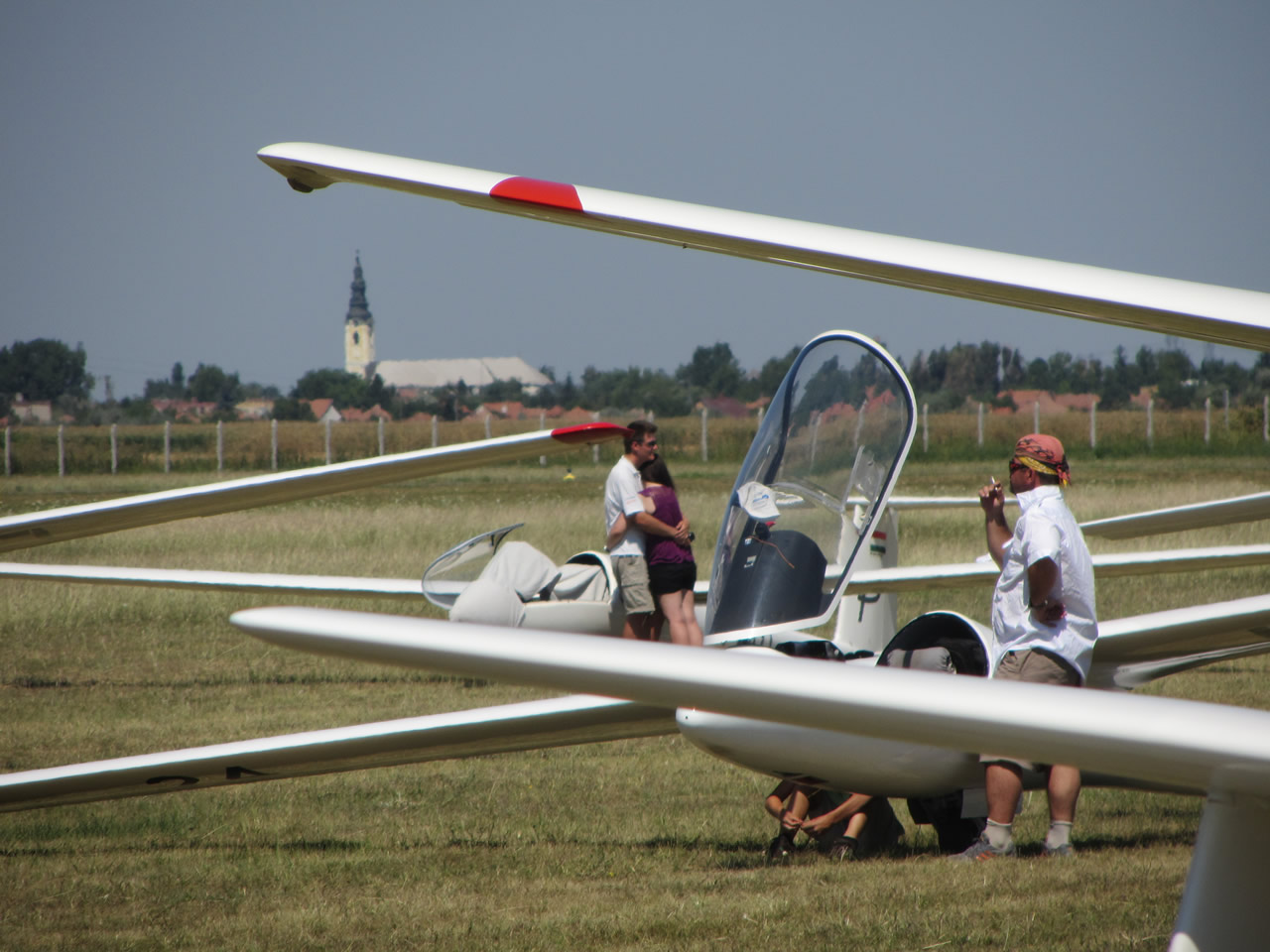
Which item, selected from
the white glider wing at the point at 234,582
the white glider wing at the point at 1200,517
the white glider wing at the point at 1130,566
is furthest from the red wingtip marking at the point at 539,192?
the white glider wing at the point at 234,582

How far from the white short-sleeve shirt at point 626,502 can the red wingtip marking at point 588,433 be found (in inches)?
Answer: 135

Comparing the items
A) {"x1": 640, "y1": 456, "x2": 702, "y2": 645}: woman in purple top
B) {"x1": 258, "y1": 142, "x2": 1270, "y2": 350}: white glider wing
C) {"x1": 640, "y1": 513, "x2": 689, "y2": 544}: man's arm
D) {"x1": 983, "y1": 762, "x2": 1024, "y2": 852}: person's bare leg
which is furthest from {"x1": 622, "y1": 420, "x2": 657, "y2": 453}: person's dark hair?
{"x1": 258, "y1": 142, "x2": 1270, "y2": 350}: white glider wing

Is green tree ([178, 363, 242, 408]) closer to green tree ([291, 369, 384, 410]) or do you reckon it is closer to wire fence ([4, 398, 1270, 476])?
green tree ([291, 369, 384, 410])

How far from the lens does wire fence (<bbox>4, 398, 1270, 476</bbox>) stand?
3875 centimetres

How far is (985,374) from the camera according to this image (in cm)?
7994

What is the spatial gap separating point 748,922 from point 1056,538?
68.3 inches

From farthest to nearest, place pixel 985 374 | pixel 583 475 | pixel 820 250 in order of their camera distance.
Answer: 1. pixel 985 374
2. pixel 583 475
3. pixel 820 250

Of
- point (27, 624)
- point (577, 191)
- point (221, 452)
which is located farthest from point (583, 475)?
point (577, 191)

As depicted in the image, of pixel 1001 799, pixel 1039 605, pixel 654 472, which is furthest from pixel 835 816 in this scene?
pixel 654 472

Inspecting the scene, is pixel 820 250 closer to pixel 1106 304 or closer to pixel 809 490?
pixel 1106 304

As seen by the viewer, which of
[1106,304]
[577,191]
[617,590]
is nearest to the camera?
[1106,304]

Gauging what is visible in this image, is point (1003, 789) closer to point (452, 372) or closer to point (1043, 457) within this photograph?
point (1043, 457)

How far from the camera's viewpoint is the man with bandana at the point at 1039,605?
418cm

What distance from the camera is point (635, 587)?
7.69 metres
